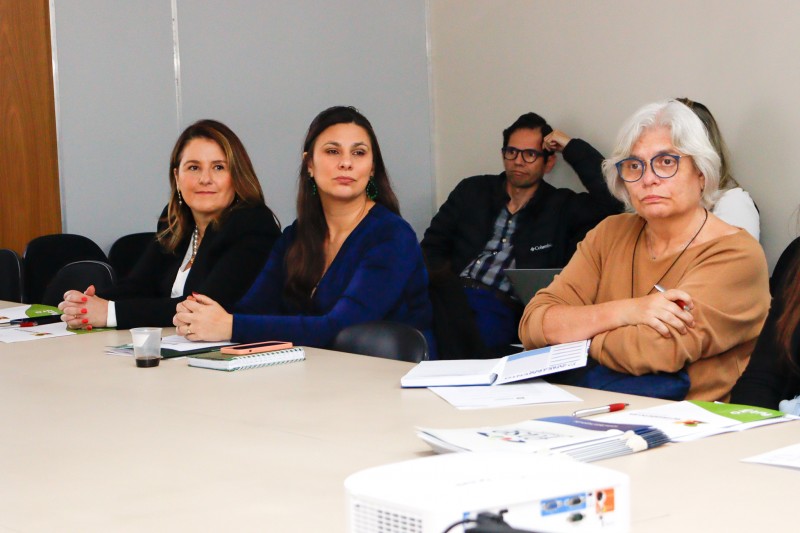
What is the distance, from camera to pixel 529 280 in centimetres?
426

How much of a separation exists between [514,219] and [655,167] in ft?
8.60

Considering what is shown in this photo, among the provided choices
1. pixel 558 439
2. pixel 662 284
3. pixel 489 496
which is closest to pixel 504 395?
pixel 558 439

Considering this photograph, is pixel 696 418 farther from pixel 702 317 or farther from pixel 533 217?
pixel 533 217

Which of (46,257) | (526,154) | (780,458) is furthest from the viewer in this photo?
(526,154)

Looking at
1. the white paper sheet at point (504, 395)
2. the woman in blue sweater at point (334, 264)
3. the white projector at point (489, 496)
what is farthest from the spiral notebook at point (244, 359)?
the white projector at point (489, 496)

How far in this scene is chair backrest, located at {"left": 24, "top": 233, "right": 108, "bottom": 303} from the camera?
16.3ft

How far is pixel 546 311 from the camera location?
272 cm

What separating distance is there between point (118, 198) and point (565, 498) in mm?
4881

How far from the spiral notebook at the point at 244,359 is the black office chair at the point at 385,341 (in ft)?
0.66

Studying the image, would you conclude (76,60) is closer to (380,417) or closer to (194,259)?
(194,259)

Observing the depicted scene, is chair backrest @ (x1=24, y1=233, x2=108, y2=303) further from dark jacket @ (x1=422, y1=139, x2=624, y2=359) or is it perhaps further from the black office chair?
the black office chair

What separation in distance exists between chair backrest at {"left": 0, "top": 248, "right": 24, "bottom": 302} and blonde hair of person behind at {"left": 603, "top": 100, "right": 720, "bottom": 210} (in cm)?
322

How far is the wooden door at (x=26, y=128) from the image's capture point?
5.24 meters

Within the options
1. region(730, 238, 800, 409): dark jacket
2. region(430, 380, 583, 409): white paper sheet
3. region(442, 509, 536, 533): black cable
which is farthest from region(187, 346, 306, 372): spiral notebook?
region(442, 509, 536, 533): black cable
